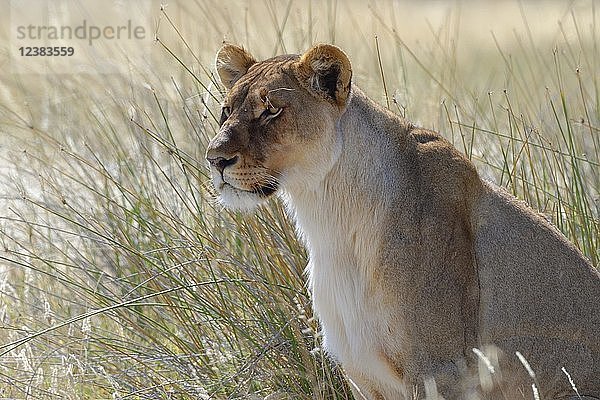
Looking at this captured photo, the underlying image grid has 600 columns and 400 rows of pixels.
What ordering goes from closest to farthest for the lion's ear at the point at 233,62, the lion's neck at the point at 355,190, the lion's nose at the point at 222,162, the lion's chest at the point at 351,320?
the lion's nose at the point at 222,162 → the lion's chest at the point at 351,320 → the lion's neck at the point at 355,190 → the lion's ear at the point at 233,62

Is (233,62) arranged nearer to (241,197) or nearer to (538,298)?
(241,197)

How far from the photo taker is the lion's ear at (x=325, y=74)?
4.12 m

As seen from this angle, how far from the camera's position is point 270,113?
4.16 meters

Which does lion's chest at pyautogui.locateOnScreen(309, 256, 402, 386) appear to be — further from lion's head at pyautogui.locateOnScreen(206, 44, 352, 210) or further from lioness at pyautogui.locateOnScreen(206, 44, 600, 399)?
lion's head at pyautogui.locateOnScreen(206, 44, 352, 210)

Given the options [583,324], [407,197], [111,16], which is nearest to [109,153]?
[407,197]

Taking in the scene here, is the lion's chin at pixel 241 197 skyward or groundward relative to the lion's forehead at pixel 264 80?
groundward

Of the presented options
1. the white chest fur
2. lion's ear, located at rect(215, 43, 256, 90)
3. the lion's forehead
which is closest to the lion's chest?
the white chest fur

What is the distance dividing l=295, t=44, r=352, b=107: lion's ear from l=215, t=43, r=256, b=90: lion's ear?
405mm

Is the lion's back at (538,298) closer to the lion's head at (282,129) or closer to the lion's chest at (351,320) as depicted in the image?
the lion's chest at (351,320)

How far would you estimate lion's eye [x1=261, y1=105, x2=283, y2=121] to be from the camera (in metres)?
4.14

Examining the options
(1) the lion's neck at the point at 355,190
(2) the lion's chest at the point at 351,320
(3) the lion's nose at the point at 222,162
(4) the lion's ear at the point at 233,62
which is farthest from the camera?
(4) the lion's ear at the point at 233,62

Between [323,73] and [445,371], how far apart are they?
1190 mm

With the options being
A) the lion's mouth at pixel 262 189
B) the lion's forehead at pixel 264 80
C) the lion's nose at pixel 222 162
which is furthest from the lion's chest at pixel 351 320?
the lion's forehead at pixel 264 80

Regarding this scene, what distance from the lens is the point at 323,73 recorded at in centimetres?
418
